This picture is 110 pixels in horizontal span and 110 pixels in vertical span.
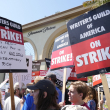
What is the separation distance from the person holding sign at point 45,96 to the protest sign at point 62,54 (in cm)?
137

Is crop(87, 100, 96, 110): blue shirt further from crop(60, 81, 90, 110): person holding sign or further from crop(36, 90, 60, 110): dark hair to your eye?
crop(36, 90, 60, 110): dark hair

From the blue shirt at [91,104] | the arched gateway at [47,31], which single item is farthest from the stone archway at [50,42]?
the blue shirt at [91,104]

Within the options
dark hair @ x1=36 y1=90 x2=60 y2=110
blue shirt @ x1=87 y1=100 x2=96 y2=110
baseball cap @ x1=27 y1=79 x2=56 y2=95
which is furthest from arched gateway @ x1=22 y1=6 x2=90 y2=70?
dark hair @ x1=36 y1=90 x2=60 y2=110

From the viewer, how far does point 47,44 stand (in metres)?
15.5

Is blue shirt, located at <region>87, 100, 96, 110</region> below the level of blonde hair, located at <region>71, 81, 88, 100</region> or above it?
below

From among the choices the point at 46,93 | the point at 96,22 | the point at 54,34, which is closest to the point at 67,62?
the point at 96,22

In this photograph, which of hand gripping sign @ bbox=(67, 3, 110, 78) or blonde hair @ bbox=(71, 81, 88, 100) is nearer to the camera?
hand gripping sign @ bbox=(67, 3, 110, 78)

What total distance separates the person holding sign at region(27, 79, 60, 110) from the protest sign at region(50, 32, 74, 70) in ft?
4.48

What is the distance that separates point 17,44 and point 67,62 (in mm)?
1097

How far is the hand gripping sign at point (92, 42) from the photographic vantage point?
2.01m

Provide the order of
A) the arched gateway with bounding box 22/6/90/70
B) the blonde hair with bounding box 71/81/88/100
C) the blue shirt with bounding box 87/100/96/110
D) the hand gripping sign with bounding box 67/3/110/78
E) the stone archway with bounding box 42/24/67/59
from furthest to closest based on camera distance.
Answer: the stone archway with bounding box 42/24/67/59 → the arched gateway with bounding box 22/6/90/70 → the blue shirt with bounding box 87/100/96/110 → the blonde hair with bounding box 71/81/88/100 → the hand gripping sign with bounding box 67/3/110/78

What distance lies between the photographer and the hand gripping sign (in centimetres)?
201

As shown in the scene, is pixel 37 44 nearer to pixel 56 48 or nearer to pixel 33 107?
pixel 56 48

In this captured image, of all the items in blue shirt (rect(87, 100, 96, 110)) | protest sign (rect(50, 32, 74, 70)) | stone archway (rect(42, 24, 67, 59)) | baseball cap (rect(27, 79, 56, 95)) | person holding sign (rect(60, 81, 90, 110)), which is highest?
stone archway (rect(42, 24, 67, 59))
